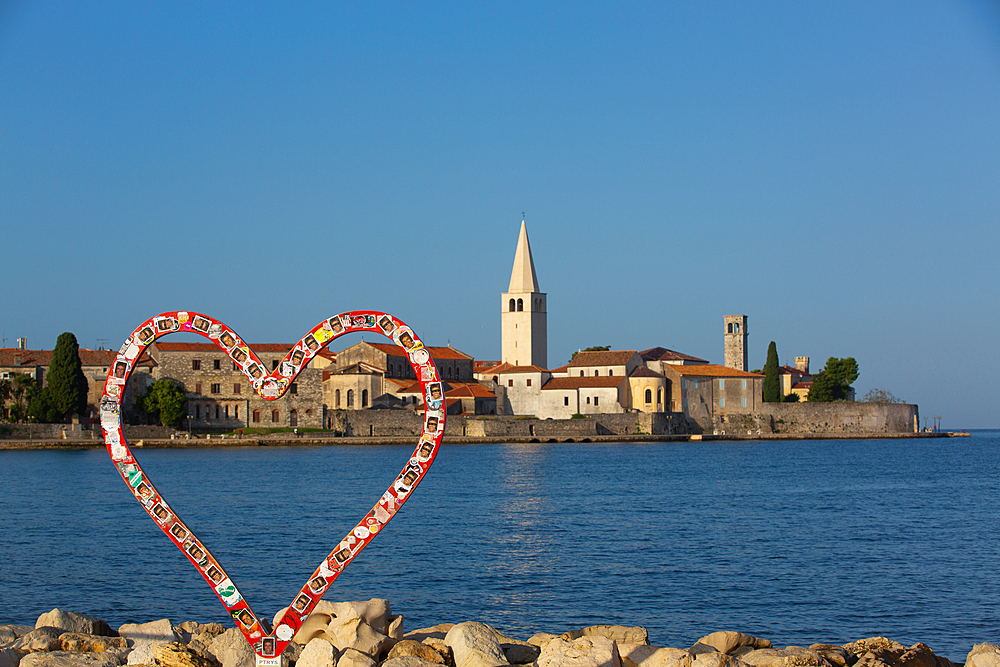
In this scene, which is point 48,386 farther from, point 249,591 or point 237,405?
point 249,591

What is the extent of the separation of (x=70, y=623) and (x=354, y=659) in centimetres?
344

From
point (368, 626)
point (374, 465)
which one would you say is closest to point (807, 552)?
point (368, 626)

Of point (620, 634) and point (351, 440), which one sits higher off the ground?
→ point (351, 440)

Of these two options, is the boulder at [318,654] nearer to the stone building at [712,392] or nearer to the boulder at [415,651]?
the boulder at [415,651]

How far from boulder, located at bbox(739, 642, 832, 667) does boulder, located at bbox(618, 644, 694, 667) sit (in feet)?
2.58

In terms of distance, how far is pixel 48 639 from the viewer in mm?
9008

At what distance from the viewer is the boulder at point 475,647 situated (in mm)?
8375

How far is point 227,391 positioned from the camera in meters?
61.0

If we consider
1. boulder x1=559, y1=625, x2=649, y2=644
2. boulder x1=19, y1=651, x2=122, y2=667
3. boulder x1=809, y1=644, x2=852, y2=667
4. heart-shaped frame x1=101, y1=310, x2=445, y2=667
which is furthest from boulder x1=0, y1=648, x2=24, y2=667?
boulder x1=809, y1=644, x2=852, y2=667

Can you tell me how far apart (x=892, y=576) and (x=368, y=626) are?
1049 centimetres

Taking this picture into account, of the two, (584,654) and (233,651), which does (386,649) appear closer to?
(233,651)

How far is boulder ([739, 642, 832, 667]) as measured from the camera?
9023 mm

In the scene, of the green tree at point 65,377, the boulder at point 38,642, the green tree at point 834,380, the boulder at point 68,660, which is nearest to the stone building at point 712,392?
the green tree at point 834,380

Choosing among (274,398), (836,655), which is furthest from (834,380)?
(274,398)
